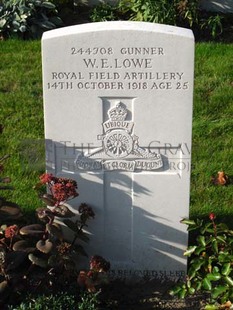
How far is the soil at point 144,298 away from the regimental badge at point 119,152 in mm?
759

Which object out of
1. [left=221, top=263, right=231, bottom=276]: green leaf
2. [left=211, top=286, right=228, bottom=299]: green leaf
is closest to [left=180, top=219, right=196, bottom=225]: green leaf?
[left=221, top=263, right=231, bottom=276]: green leaf

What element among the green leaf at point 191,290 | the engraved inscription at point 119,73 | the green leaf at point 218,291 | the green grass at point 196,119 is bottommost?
the green leaf at point 191,290

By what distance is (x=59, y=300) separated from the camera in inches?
156

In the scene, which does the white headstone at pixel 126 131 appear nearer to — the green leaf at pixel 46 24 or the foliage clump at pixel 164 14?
the foliage clump at pixel 164 14

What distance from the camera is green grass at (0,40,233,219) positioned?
17.2 ft

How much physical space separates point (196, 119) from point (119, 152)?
2178 mm

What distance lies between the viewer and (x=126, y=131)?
13.5 feet

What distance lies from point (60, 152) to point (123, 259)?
0.79m

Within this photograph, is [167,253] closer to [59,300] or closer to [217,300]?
[217,300]

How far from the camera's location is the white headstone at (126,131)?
3951 mm

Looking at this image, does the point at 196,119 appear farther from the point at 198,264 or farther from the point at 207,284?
the point at 207,284

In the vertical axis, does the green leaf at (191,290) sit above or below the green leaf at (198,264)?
below

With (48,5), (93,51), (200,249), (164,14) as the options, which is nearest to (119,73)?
(93,51)

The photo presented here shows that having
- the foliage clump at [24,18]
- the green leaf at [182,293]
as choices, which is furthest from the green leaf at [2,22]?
the green leaf at [182,293]
